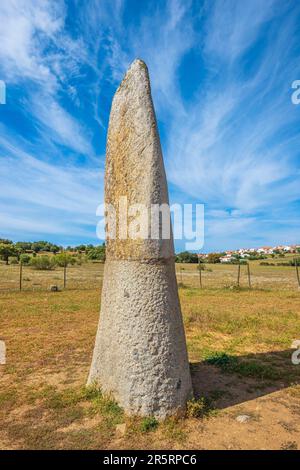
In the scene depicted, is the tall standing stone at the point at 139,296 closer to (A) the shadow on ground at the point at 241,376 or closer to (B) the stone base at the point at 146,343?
(B) the stone base at the point at 146,343

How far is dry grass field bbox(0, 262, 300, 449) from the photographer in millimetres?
4277

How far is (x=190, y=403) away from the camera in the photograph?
4.84 meters

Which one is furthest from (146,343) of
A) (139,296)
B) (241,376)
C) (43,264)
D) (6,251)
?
(6,251)

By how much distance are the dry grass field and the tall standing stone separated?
0.38m

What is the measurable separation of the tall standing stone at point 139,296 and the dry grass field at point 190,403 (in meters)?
0.38

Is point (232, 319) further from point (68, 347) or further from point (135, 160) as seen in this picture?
point (135, 160)

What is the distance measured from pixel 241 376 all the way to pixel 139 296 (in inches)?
133

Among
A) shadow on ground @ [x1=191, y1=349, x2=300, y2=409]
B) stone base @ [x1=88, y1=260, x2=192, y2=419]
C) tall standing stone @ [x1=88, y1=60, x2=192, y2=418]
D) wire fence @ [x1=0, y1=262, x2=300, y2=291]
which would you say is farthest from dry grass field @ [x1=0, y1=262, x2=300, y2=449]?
wire fence @ [x1=0, y1=262, x2=300, y2=291]

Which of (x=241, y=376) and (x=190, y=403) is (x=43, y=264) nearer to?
(x=241, y=376)

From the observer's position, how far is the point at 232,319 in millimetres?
12031

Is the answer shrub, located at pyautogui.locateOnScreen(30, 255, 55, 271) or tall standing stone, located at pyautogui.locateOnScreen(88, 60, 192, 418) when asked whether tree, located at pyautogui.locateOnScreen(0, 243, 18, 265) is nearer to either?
shrub, located at pyautogui.locateOnScreen(30, 255, 55, 271)
